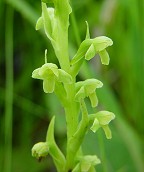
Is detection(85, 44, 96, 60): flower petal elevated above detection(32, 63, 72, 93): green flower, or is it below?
above

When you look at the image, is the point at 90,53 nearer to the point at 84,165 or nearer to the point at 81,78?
the point at 84,165

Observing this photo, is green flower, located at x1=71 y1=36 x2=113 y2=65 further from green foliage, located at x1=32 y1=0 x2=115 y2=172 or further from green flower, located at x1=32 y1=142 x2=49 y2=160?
green flower, located at x1=32 y1=142 x2=49 y2=160

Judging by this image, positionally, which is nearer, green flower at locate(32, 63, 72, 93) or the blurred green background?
green flower at locate(32, 63, 72, 93)

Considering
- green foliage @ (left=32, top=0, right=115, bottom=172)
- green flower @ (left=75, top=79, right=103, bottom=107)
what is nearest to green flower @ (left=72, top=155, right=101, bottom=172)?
green foliage @ (left=32, top=0, right=115, bottom=172)

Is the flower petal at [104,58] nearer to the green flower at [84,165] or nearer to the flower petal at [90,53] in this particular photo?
the flower petal at [90,53]

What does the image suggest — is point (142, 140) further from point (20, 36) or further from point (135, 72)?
point (20, 36)

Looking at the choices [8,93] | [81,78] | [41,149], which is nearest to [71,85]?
[41,149]
